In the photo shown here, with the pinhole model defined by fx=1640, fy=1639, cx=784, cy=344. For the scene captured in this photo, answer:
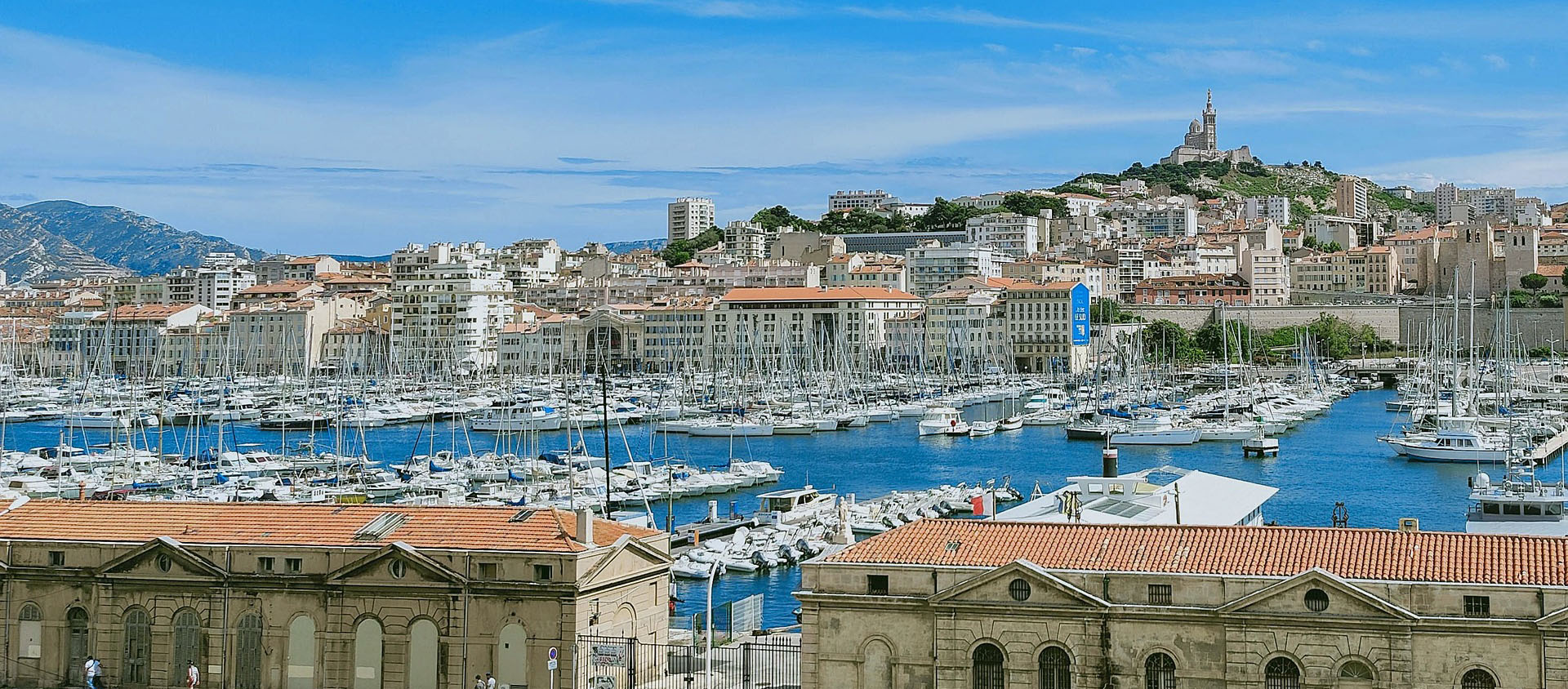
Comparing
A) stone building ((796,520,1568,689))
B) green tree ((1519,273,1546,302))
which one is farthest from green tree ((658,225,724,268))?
stone building ((796,520,1568,689))

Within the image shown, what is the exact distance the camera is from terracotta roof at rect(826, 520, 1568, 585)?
55.2 feet

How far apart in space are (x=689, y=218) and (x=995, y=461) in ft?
452

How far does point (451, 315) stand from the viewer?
12888 centimetres

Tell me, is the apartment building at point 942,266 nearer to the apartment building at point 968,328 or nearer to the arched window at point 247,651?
the apartment building at point 968,328

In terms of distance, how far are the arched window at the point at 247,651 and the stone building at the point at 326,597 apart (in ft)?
0.06

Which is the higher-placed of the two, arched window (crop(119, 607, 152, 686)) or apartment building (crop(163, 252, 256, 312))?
apartment building (crop(163, 252, 256, 312))

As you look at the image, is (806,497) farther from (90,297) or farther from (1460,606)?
Answer: (90,297)

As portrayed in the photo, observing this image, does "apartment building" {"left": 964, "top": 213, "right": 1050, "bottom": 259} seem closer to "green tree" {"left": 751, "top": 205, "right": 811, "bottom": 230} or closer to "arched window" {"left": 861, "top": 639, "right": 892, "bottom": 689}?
"green tree" {"left": 751, "top": 205, "right": 811, "bottom": 230}

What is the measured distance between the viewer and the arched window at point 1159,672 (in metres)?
17.1

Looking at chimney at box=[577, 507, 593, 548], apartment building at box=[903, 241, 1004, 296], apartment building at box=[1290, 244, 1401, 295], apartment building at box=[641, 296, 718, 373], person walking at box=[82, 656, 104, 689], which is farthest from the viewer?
apartment building at box=[1290, 244, 1401, 295]

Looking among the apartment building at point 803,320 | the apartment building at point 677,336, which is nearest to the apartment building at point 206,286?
the apartment building at point 677,336

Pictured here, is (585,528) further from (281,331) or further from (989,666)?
(281,331)

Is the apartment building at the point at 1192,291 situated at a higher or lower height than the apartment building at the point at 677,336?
higher

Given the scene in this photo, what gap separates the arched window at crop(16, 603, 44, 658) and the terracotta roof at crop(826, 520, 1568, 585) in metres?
9.82
